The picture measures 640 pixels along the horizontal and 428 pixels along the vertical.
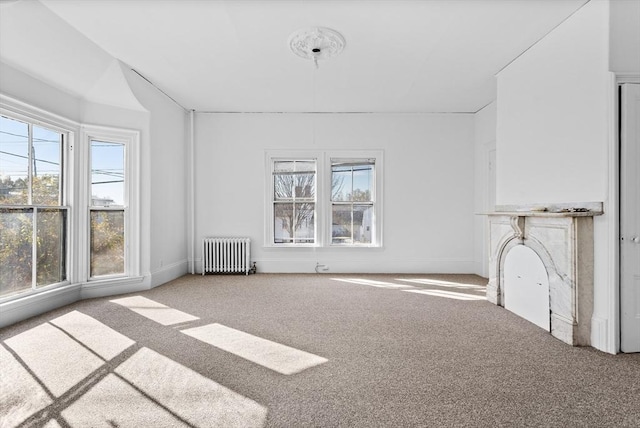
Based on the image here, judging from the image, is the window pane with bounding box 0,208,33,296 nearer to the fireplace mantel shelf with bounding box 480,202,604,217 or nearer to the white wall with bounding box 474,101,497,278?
the fireplace mantel shelf with bounding box 480,202,604,217

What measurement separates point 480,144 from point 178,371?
5.57 m

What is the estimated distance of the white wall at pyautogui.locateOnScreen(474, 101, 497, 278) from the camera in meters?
5.38

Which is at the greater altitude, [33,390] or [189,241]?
[189,241]

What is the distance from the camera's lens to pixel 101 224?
4344 millimetres

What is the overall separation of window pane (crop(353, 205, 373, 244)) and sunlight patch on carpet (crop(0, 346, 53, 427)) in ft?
15.3

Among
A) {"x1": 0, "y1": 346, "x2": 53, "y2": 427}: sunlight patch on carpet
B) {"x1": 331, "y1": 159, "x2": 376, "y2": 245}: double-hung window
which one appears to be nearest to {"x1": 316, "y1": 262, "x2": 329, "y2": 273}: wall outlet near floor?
{"x1": 331, "y1": 159, "x2": 376, "y2": 245}: double-hung window

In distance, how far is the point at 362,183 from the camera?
6.02m

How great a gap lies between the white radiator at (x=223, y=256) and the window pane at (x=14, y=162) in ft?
8.66

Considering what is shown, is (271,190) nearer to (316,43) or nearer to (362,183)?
(362,183)

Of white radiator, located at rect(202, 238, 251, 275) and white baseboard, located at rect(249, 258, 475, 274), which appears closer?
white radiator, located at rect(202, 238, 251, 275)

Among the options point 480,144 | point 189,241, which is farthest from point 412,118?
point 189,241

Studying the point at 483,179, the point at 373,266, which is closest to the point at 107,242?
the point at 373,266

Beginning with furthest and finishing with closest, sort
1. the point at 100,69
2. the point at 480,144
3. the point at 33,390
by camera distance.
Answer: the point at 480,144, the point at 100,69, the point at 33,390

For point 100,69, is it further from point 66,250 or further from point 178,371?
point 178,371
